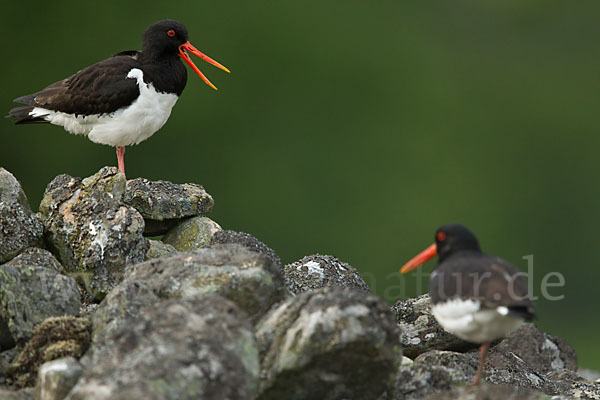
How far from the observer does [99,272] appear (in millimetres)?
5539

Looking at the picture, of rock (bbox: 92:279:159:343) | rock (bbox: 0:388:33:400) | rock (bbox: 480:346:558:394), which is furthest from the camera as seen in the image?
rock (bbox: 480:346:558:394)

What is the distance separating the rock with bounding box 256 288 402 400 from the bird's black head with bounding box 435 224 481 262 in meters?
0.79

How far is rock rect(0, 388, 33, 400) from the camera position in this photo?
12.5ft

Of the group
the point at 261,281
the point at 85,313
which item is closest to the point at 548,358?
the point at 261,281

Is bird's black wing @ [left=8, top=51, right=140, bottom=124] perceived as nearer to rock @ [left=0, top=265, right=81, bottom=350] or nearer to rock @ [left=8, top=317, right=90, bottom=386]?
rock @ [left=0, top=265, right=81, bottom=350]

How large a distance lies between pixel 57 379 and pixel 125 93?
381cm

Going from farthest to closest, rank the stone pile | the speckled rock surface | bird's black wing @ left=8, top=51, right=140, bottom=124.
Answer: bird's black wing @ left=8, top=51, right=140, bottom=124 < the speckled rock surface < the stone pile

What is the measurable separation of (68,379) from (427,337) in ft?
9.53

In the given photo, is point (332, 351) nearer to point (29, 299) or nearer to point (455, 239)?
point (455, 239)

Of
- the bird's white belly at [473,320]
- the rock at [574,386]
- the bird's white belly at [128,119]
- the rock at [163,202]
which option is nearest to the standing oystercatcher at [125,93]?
the bird's white belly at [128,119]

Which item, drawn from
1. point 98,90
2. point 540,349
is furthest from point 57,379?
point 540,349

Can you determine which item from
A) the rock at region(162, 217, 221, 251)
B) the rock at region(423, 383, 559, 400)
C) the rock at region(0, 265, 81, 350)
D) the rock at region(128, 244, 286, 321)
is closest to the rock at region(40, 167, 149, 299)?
the rock at region(0, 265, 81, 350)

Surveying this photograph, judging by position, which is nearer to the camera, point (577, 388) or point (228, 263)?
point (228, 263)

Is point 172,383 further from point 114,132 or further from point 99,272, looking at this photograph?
point 114,132
